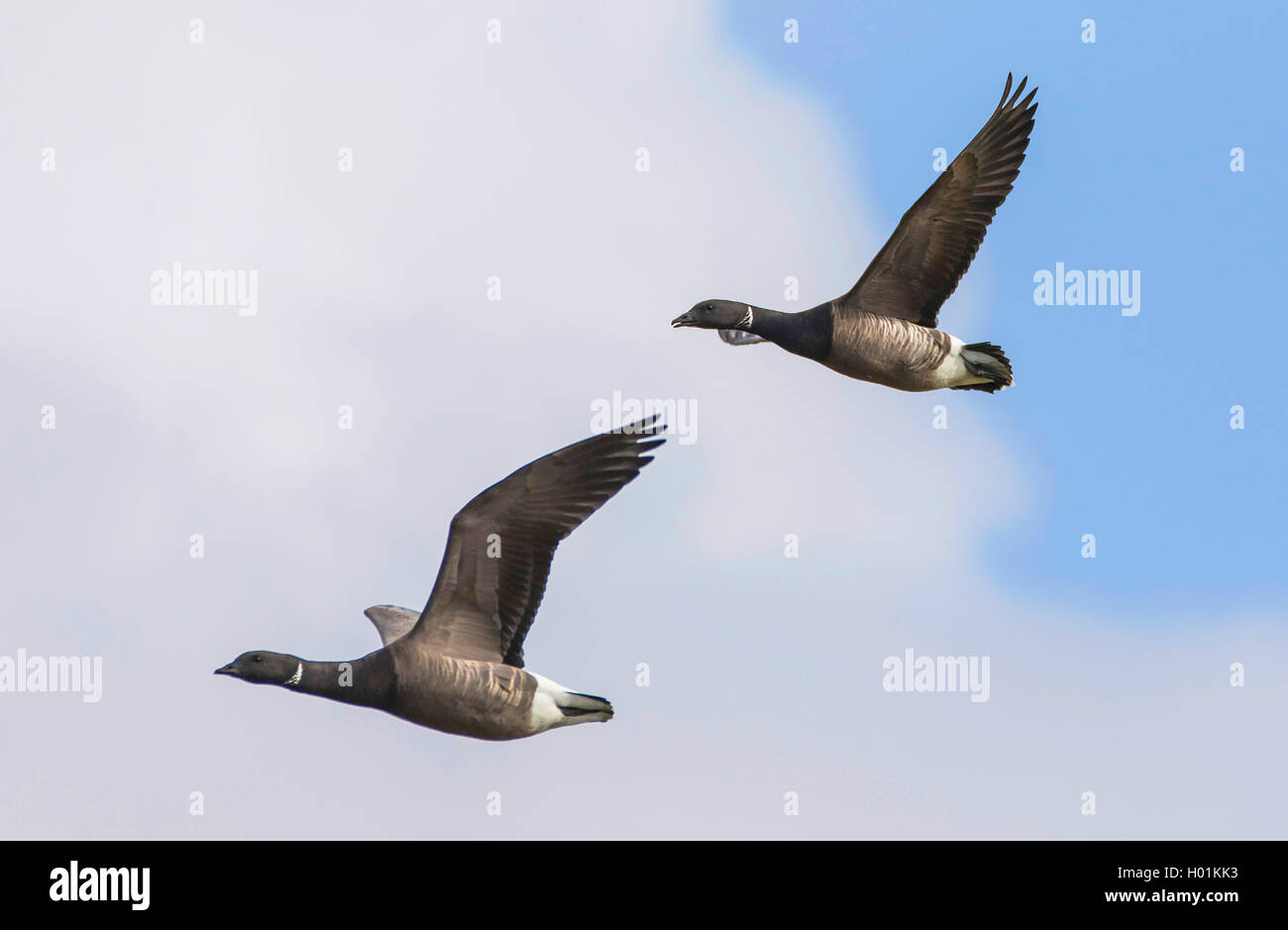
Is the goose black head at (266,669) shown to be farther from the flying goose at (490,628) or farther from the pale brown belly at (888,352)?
the pale brown belly at (888,352)

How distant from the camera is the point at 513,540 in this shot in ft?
50.0

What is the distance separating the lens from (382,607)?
60.4 feet

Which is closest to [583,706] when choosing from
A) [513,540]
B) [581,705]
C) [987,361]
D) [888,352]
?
[581,705]

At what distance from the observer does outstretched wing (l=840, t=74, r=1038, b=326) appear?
18.4 metres

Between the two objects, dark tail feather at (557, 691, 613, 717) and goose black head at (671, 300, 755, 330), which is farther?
goose black head at (671, 300, 755, 330)

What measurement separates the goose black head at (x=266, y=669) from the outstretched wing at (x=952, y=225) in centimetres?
751

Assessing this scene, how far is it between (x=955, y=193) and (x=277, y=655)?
908 centimetres

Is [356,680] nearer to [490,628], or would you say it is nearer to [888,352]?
[490,628]

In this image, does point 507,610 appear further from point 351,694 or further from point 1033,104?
point 1033,104

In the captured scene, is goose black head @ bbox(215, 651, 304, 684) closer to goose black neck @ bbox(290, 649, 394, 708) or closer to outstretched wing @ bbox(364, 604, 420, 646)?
goose black neck @ bbox(290, 649, 394, 708)

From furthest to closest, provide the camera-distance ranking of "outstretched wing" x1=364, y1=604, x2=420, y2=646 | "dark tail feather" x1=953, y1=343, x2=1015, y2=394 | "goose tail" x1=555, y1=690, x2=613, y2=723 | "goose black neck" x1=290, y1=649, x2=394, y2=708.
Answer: "dark tail feather" x1=953, y1=343, x2=1015, y2=394 < "outstretched wing" x1=364, y1=604, x2=420, y2=646 < "goose tail" x1=555, y1=690, x2=613, y2=723 < "goose black neck" x1=290, y1=649, x2=394, y2=708

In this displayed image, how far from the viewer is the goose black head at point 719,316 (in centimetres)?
1783

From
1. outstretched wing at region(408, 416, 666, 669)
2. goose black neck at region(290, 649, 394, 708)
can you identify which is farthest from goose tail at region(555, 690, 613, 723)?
goose black neck at region(290, 649, 394, 708)

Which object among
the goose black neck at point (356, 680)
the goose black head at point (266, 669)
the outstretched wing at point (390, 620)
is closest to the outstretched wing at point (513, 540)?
the goose black neck at point (356, 680)
